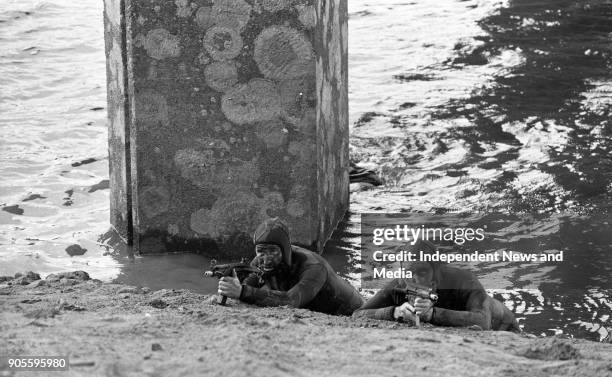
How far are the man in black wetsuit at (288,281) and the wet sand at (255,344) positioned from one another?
0.22m

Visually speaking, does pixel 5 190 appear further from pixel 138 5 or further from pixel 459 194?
pixel 459 194

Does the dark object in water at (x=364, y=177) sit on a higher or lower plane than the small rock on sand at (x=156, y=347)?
lower

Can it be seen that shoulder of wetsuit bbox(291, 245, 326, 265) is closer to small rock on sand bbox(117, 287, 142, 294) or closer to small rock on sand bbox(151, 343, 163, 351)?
small rock on sand bbox(117, 287, 142, 294)

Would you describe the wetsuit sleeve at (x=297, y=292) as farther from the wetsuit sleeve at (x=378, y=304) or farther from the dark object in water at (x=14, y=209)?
the dark object in water at (x=14, y=209)

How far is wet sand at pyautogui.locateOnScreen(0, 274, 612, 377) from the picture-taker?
5.23 meters

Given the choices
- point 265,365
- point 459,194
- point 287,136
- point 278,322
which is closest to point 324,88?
point 287,136

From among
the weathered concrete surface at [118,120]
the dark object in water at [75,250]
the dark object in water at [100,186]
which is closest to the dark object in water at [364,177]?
the dark object in water at [100,186]

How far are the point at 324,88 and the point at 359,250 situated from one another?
113 centimetres

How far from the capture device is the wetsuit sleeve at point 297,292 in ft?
22.1

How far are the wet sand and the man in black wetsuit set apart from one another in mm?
220

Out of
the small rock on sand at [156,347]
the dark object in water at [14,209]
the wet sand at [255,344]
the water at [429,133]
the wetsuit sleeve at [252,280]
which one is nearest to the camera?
the wet sand at [255,344]

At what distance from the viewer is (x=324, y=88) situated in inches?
330

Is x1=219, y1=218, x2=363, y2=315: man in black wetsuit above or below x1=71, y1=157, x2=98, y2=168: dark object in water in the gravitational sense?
above

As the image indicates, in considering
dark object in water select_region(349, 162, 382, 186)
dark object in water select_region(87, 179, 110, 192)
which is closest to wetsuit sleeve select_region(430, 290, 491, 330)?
dark object in water select_region(349, 162, 382, 186)
